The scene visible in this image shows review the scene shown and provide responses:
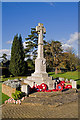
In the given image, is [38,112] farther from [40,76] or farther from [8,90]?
[40,76]

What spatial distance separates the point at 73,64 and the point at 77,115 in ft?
93.5

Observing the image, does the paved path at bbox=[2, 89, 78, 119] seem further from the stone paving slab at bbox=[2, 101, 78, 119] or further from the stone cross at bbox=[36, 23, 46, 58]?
the stone cross at bbox=[36, 23, 46, 58]

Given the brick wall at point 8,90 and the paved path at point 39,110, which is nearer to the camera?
the paved path at point 39,110

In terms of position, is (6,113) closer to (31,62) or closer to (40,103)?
(40,103)

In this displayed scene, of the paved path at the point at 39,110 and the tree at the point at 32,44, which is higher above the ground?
the tree at the point at 32,44

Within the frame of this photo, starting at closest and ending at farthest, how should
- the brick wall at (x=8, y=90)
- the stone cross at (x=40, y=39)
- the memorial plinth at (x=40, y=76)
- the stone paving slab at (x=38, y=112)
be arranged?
1. the stone paving slab at (x=38, y=112)
2. the brick wall at (x=8, y=90)
3. the memorial plinth at (x=40, y=76)
4. the stone cross at (x=40, y=39)

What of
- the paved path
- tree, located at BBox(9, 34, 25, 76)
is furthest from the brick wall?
tree, located at BBox(9, 34, 25, 76)

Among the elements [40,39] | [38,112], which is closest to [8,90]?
[38,112]

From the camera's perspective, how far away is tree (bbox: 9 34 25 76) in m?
18.3

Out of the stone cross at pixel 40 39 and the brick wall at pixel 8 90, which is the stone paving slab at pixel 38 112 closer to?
the brick wall at pixel 8 90

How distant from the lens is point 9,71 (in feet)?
64.4

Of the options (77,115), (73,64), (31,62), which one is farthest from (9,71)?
(73,64)

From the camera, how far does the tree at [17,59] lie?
18312 mm

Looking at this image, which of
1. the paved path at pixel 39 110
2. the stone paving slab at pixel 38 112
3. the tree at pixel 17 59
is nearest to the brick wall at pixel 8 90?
the paved path at pixel 39 110
